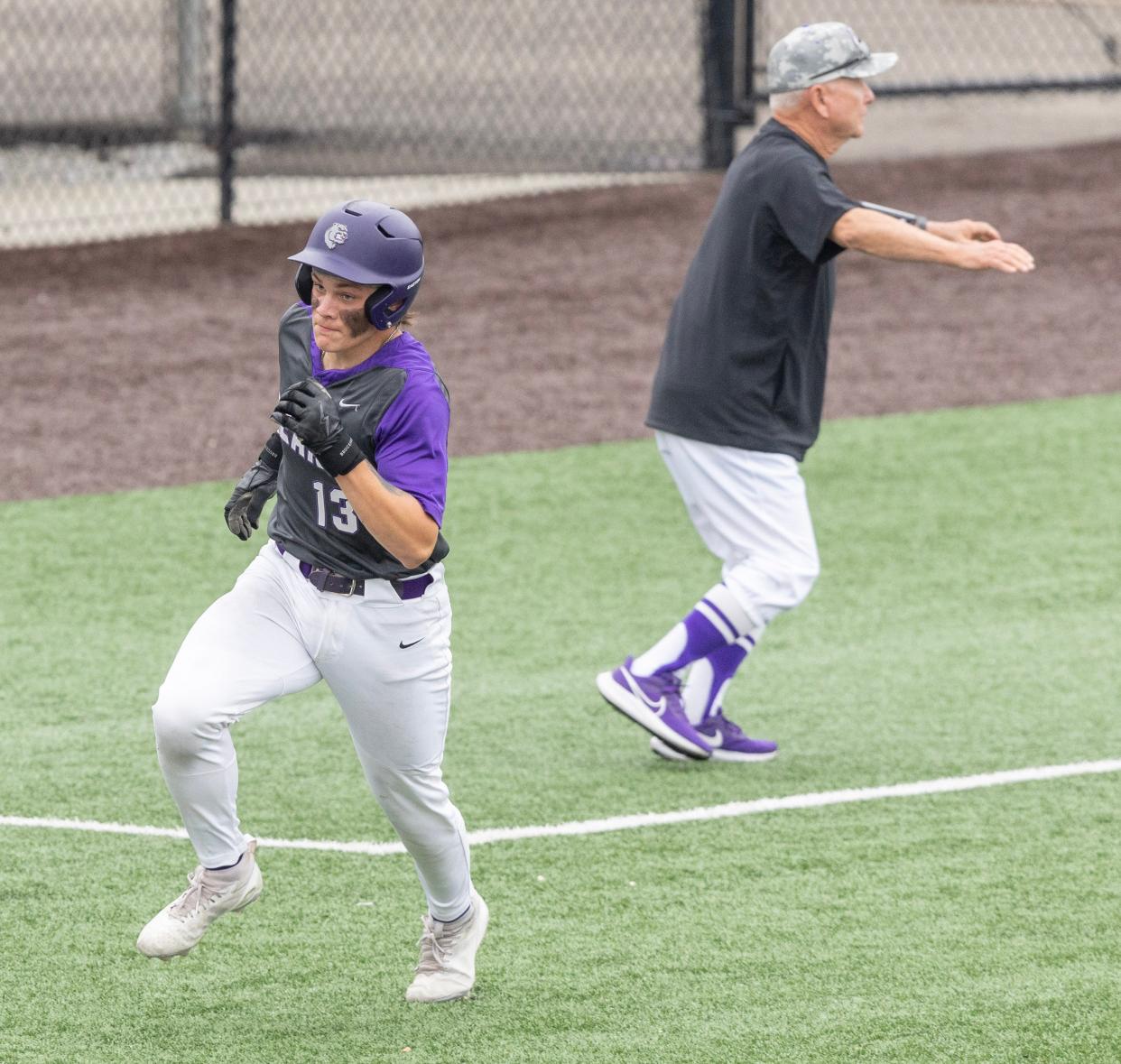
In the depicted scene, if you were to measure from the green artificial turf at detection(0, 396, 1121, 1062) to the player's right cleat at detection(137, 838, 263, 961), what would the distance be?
204 millimetres

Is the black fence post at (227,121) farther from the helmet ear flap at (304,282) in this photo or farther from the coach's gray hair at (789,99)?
the helmet ear flap at (304,282)

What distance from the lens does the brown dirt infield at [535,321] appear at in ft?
35.1

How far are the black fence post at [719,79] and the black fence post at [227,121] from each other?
3.58 metres

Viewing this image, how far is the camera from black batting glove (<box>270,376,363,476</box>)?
13.3 feet

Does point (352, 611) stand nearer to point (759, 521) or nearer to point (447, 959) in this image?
point (447, 959)

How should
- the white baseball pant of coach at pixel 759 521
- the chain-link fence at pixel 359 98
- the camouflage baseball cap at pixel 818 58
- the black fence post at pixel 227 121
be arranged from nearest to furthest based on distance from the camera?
the camouflage baseball cap at pixel 818 58 < the white baseball pant of coach at pixel 759 521 < the black fence post at pixel 227 121 < the chain-link fence at pixel 359 98

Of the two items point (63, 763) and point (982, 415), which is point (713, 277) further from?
point (982, 415)

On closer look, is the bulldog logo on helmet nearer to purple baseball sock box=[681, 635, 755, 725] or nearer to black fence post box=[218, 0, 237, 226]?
purple baseball sock box=[681, 635, 755, 725]

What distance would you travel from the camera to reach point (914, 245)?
19.0ft

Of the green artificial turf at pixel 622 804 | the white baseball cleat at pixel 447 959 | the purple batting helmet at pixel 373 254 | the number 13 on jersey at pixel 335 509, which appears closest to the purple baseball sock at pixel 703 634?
the green artificial turf at pixel 622 804

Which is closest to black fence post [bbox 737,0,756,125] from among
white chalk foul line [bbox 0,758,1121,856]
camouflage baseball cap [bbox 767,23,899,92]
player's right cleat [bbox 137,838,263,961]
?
camouflage baseball cap [bbox 767,23,899,92]

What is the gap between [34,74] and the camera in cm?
1714

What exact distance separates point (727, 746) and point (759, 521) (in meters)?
0.76

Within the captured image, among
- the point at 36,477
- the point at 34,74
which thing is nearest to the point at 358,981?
the point at 36,477
